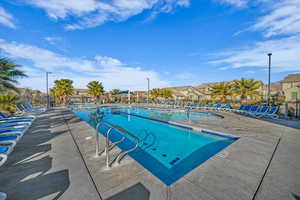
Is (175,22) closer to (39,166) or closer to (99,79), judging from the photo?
(39,166)

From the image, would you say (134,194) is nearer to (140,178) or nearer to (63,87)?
(140,178)

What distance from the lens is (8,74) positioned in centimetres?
648

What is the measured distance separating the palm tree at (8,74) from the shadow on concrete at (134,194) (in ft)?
28.2

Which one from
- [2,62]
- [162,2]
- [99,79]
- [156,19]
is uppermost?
[156,19]

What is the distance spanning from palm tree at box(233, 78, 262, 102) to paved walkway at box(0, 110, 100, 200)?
2334cm

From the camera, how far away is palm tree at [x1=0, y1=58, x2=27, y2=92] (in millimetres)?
6281

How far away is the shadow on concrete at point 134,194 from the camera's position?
1759 millimetres

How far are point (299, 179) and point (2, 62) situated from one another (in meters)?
11.1

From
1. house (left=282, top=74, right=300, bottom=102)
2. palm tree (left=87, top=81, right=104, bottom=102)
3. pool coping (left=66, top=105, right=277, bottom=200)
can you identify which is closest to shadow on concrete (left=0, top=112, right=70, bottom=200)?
pool coping (left=66, top=105, right=277, bottom=200)

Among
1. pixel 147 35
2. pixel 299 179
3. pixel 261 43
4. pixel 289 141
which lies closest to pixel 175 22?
pixel 147 35

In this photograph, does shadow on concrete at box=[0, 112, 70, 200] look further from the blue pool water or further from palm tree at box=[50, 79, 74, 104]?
palm tree at box=[50, 79, 74, 104]

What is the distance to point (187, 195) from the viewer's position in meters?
1.82

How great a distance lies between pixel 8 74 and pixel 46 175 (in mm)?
7294

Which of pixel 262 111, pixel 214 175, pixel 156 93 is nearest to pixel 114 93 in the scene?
pixel 156 93
